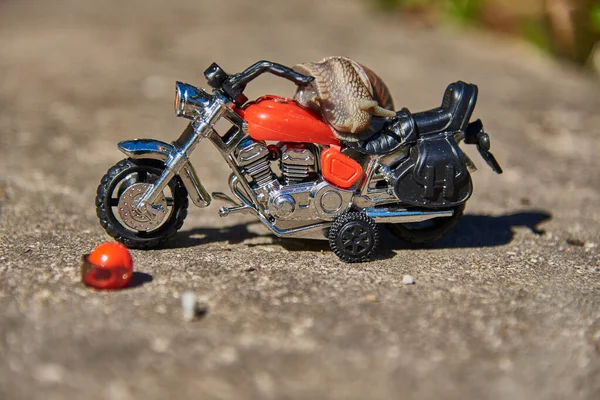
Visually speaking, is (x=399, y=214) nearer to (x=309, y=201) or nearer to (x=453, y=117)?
(x=309, y=201)

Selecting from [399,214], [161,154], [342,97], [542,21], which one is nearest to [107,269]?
[161,154]

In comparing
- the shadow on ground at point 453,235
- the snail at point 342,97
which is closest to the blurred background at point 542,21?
the shadow on ground at point 453,235

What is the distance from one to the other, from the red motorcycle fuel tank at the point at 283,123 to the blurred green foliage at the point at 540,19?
17.8ft

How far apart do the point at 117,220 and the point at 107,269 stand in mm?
623

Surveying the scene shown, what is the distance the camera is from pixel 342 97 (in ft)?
12.9

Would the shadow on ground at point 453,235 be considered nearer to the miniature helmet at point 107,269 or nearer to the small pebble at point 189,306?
the miniature helmet at point 107,269

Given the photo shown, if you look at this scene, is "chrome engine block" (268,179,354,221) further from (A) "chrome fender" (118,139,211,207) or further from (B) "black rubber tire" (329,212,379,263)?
(A) "chrome fender" (118,139,211,207)

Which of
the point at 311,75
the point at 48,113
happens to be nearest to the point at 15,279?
the point at 311,75

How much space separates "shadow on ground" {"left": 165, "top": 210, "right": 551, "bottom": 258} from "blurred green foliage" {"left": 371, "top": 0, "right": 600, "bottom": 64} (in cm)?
394

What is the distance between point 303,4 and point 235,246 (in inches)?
Result: 325

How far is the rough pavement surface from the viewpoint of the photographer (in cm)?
302

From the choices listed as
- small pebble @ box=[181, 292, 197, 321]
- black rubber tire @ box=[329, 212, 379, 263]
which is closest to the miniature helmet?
small pebble @ box=[181, 292, 197, 321]

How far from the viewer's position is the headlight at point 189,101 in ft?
13.1

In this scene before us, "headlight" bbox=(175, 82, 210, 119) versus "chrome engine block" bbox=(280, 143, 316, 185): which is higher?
"headlight" bbox=(175, 82, 210, 119)
